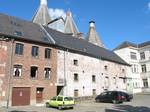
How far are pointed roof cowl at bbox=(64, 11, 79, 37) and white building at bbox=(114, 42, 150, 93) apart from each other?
11409 mm

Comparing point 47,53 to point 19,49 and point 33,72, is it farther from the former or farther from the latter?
point 19,49

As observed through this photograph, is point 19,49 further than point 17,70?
Yes

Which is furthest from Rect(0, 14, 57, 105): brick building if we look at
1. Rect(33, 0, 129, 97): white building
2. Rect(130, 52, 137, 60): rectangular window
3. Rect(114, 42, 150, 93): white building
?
Rect(130, 52, 137, 60): rectangular window

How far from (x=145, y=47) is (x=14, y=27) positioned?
3274cm

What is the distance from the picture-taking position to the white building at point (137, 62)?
49.1 meters

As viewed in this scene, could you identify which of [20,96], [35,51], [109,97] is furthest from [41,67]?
[109,97]

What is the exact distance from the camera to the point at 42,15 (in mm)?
49750

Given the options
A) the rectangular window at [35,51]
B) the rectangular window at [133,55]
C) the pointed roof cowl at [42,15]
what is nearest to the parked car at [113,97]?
the rectangular window at [35,51]

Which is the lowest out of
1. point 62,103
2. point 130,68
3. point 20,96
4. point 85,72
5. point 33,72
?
point 62,103

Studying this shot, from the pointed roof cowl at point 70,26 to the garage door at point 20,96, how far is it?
25.2 meters

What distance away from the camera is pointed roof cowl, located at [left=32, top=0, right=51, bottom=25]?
48.8 metres

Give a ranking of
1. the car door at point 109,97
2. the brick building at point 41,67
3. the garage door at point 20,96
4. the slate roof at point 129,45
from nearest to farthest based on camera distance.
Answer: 1. the garage door at point 20,96
2. the brick building at point 41,67
3. the car door at point 109,97
4. the slate roof at point 129,45

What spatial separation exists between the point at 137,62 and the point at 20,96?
33.4m

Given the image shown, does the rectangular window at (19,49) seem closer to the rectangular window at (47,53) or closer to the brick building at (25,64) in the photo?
the brick building at (25,64)
